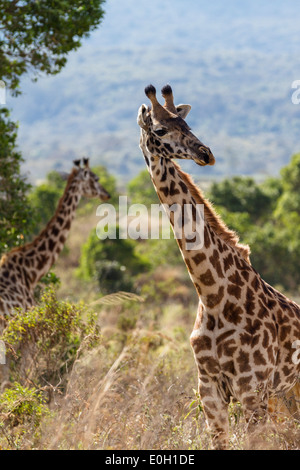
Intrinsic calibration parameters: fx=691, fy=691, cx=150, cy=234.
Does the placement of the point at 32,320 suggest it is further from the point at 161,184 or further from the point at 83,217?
the point at 83,217

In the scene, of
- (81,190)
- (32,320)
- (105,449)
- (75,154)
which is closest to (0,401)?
(32,320)

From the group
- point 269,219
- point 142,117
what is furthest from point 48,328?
point 269,219

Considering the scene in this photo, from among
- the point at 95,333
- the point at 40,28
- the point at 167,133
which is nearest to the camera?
the point at 167,133

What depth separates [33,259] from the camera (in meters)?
9.07

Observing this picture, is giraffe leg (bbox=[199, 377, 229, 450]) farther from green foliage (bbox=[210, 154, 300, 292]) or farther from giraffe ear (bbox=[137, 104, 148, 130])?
green foliage (bbox=[210, 154, 300, 292])

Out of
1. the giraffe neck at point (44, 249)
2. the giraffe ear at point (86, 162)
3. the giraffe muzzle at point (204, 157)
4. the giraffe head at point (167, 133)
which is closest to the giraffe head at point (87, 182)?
the giraffe ear at point (86, 162)

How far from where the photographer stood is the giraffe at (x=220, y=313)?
506 cm

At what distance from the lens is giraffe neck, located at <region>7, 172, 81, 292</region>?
29.3 ft

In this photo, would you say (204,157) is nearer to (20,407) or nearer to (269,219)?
(20,407)

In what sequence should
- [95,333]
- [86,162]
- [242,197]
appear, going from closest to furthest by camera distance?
[95,333] → [86,162] → [242,197]

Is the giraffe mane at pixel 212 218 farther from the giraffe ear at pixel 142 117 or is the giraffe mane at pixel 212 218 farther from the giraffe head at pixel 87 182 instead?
the giraffe head at pixel 87 182

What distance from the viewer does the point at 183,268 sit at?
20594 millimetres

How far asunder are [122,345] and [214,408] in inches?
194

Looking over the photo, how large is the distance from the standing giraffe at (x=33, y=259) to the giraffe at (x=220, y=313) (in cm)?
341
